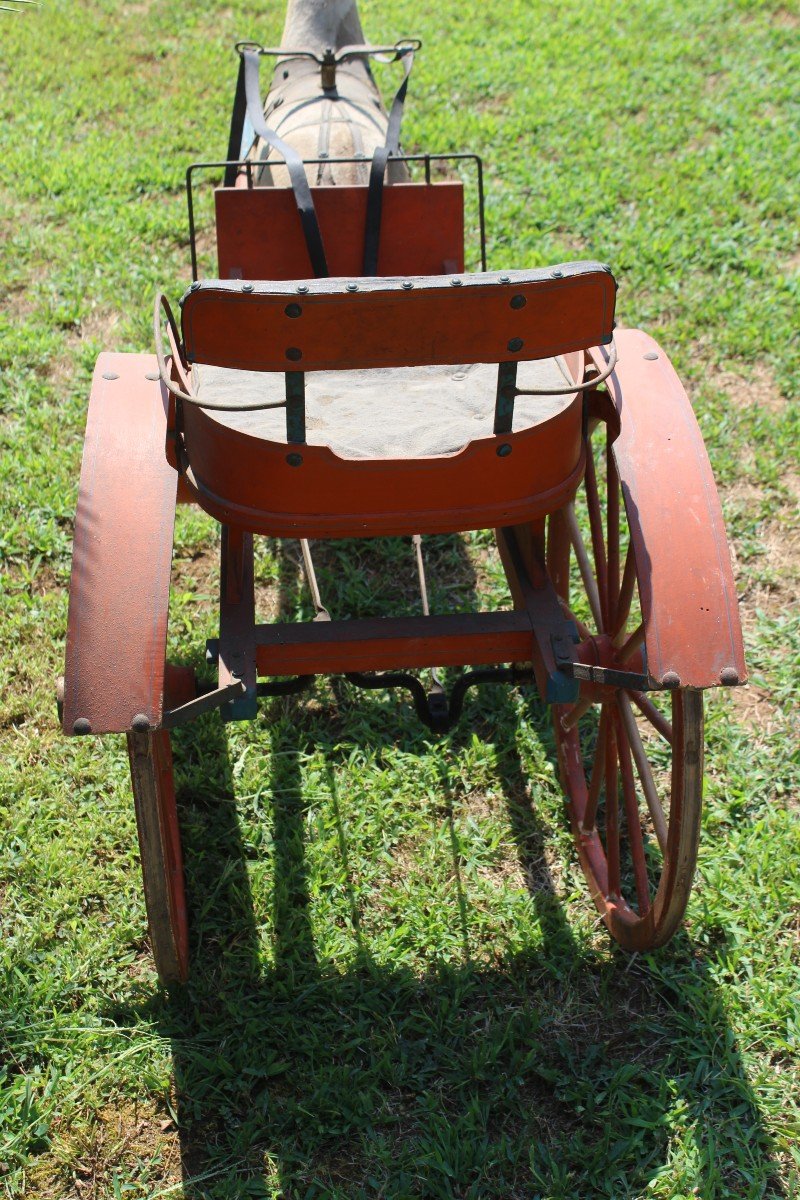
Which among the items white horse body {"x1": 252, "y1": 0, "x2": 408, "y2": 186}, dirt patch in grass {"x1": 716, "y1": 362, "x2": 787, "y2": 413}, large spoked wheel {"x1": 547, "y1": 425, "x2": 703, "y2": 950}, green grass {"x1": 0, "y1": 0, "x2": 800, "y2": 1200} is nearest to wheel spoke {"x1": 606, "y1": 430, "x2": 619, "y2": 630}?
large spoked wheel {"x1": 547, "y1": 425, "x2": 703, "y2": 950}

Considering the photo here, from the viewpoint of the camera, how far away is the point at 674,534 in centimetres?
229

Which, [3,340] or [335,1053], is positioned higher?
[3,340]

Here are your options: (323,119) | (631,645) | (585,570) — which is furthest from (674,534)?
(323,119)

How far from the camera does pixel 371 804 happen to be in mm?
3117

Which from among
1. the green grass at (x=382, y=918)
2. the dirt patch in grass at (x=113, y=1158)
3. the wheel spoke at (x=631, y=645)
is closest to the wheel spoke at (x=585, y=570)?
the wheel spoke at (x=631, y=645)

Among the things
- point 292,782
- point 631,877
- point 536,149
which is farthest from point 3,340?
point 631,877

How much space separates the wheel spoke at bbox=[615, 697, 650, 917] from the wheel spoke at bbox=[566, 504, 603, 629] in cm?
34

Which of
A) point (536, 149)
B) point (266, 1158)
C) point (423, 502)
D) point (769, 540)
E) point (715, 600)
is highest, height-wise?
point (536, 149)

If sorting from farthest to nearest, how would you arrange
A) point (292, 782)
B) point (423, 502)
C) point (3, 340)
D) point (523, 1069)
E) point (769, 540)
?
point (3, 340) < point (769, 540) < point (292, 782) < point (523, 1069) < point (423, 502)

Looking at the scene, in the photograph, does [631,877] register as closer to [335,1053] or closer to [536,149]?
[335,1053]

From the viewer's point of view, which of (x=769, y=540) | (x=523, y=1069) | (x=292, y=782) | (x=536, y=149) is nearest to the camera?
(x=523, y=1069)

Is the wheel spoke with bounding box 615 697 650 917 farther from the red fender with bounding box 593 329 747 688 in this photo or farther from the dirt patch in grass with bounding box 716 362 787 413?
the dirt patch in grass with bounding box 716 362 787 413

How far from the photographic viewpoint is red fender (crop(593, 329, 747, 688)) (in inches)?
85.1

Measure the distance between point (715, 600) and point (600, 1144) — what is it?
1.18 metres
